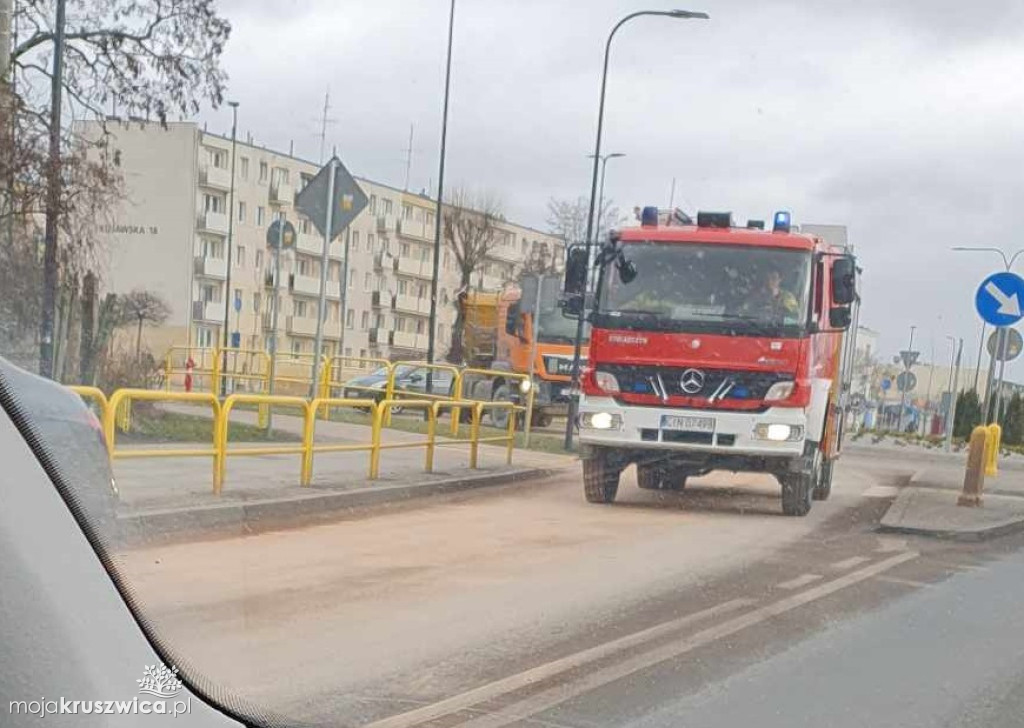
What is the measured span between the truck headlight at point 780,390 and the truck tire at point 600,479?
1.85 meters

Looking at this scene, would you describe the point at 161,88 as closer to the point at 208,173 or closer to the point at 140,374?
the point at 208,173

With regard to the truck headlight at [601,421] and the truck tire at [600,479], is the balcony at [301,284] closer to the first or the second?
the truck headlight at [601,421]

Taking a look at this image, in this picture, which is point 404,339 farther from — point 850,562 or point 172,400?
point 850,562

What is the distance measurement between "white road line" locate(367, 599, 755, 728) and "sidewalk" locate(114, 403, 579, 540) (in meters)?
2.40

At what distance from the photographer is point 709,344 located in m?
12.5

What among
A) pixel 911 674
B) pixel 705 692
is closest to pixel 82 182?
pixel 705 692

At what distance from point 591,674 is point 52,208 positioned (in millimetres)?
3027

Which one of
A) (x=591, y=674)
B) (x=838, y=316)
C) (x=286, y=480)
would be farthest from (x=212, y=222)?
(x=838, y=316)

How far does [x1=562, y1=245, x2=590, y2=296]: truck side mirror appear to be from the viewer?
13.1 m

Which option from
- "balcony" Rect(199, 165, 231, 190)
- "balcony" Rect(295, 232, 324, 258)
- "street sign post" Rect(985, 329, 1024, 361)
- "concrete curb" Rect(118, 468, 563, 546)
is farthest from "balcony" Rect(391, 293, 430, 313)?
"street sign post" Rect(985, 329, 1024, 361)

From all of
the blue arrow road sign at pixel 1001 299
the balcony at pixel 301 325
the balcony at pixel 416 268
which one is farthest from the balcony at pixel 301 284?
the blue arrow road sign at pixel 1001 299

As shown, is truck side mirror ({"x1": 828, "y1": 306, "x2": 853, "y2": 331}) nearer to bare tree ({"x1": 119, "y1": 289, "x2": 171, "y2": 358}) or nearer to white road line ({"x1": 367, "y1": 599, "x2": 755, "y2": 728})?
white road line ({"x1": 367, "y1": 599, "x2": 755, "y2": 728})

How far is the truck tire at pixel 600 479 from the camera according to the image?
13.4m

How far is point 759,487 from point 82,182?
12807mm
